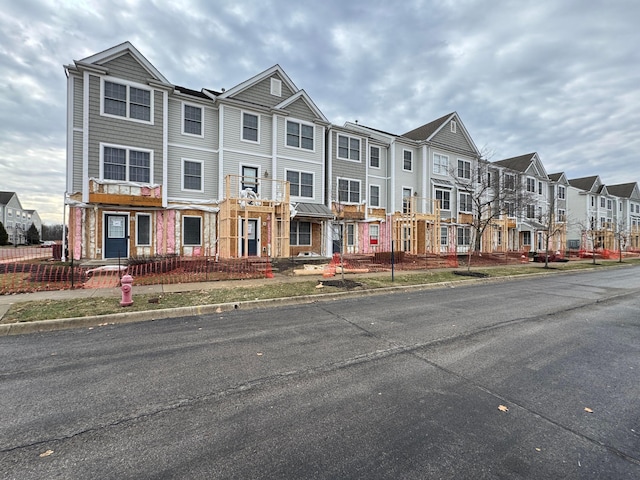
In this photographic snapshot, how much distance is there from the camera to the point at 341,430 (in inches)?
115

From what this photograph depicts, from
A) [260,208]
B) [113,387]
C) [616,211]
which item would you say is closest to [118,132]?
[260,208]

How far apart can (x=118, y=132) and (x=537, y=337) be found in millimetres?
19158

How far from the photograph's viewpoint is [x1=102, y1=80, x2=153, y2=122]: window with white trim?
15570 millimetres

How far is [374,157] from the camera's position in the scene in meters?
25.2

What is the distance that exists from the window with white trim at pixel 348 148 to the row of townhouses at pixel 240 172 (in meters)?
0.16

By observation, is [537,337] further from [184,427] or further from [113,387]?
[113,387]

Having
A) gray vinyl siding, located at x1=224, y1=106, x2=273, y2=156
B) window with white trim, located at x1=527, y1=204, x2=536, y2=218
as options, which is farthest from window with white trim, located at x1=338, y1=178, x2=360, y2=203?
window with white trim, located at x1=527, y1=204, x2=536, y2=218

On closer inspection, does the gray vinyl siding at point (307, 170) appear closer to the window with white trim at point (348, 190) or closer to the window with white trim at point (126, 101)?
the window with white trim at point (348, 190)

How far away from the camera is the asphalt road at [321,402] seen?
2.49 metres

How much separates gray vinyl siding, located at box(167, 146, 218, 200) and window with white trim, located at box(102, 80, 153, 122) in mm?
2217

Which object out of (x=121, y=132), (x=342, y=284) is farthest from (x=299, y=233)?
(x=121, y=132)

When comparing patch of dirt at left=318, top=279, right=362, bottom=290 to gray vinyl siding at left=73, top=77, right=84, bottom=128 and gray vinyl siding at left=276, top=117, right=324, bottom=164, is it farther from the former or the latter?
gray vinyl siding at left=73, top=77, right=84, bottom=128

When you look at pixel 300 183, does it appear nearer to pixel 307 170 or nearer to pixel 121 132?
pixel 307 170

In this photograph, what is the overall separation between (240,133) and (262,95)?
3.13 metres
